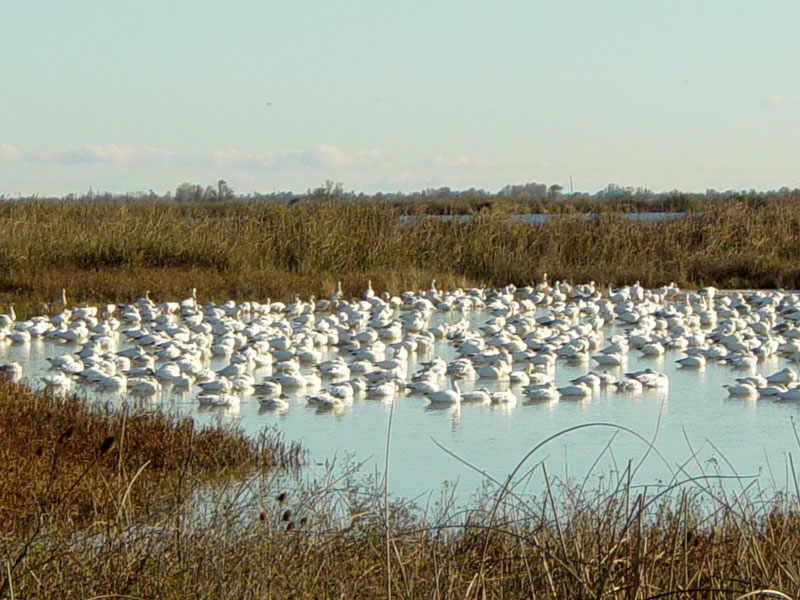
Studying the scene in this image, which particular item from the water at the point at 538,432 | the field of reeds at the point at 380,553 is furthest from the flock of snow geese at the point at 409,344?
the field of reeds at the point at 380,553

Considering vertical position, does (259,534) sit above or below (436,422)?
above

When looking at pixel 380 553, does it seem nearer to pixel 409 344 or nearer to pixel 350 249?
pixel 409 344

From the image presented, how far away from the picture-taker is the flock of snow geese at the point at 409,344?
11023 millimetres

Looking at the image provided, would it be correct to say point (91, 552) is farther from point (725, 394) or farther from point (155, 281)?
point (155, 281)

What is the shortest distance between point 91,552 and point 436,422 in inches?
216

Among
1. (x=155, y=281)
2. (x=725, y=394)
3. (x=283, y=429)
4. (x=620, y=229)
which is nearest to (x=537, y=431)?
(x=283, y=429)

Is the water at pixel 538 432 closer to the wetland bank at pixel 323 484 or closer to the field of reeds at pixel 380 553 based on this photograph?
the wetland bank at pixel 323 484

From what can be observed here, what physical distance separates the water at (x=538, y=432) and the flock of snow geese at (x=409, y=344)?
0.18 m

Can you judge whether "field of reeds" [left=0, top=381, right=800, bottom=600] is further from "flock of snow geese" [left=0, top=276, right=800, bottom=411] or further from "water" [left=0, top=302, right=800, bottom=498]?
"flock of snow geese" [left=0, top=276, right=800, bottom=411]

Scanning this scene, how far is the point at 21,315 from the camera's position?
16.8 m

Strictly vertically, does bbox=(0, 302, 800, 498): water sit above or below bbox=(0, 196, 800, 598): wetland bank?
below

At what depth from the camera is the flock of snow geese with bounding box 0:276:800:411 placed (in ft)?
36.2

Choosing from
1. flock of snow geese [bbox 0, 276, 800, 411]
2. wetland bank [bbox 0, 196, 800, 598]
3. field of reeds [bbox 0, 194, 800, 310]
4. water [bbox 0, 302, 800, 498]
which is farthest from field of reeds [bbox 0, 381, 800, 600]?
field of reeds [bbox 0, 194, 800, 310]

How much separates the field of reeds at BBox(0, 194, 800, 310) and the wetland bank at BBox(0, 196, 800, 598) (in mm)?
54
